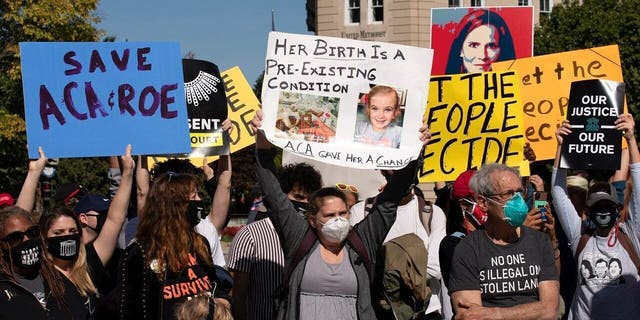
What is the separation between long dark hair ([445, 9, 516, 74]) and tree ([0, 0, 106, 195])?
17359mm

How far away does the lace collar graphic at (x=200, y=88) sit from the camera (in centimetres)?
871

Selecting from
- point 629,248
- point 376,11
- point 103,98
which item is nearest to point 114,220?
point 103,98

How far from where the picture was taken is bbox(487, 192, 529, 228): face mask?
5.93 m

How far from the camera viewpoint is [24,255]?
18.6 ft

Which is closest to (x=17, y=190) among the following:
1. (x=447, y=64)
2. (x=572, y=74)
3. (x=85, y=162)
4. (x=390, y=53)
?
(x=85, y=162)

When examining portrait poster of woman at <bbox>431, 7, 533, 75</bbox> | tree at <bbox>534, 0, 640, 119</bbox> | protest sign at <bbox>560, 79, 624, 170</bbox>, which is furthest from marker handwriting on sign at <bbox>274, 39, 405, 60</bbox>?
tree at <bbox>534, 0, 640, 119</bbox>

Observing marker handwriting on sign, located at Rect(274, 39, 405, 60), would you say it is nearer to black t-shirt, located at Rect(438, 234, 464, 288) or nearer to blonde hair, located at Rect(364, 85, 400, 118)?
blonde hair, located at Rect(364, 85, 400, 118)

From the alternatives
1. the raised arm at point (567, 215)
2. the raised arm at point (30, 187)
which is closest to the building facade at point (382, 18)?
the raised arm at point (567, 215)

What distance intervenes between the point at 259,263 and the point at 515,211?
1.90m

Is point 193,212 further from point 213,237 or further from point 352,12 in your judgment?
point 352,12

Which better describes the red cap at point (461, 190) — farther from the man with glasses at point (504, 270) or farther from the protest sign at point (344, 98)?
the man with glasses at point (504, 270)

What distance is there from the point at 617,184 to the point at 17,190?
35260mm

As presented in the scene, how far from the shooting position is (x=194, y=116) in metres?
8.70

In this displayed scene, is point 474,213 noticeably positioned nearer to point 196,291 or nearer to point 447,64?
point 196,291
